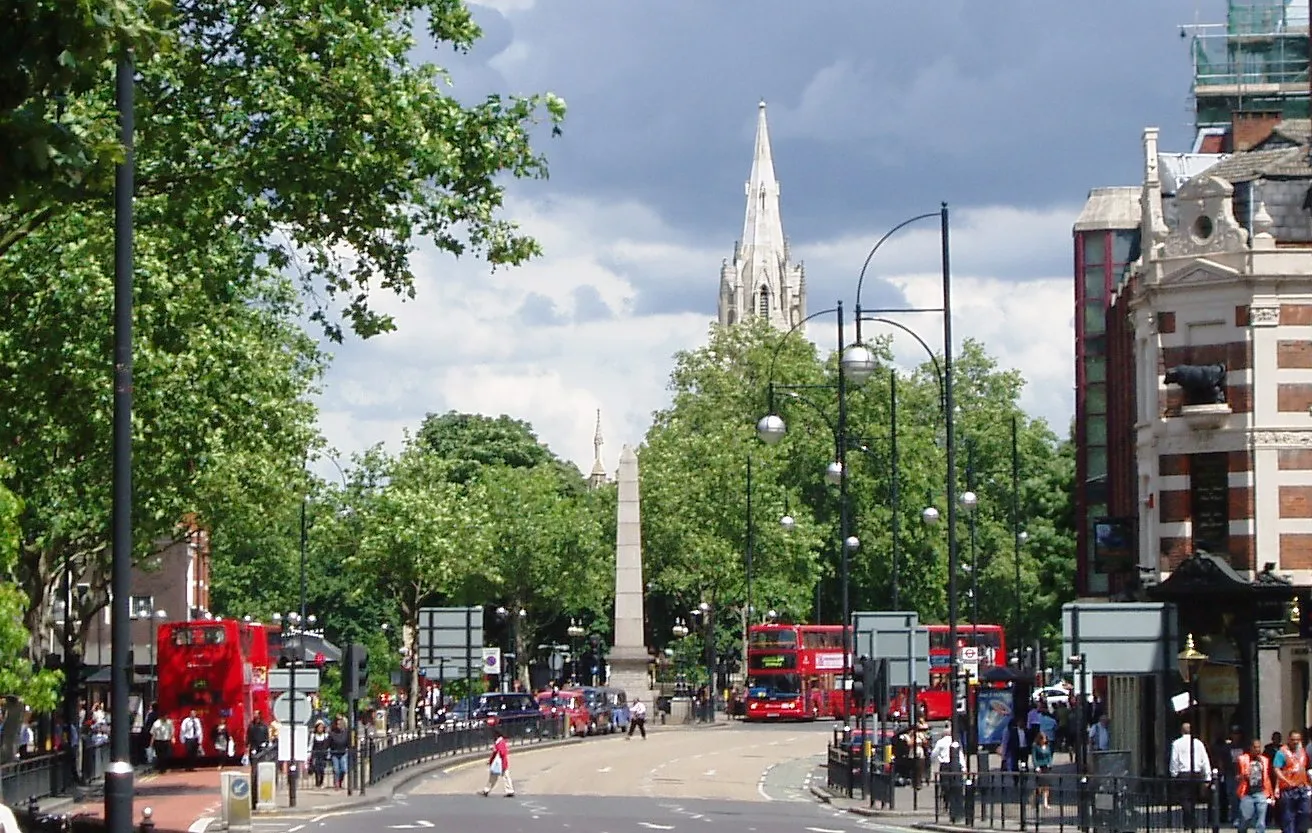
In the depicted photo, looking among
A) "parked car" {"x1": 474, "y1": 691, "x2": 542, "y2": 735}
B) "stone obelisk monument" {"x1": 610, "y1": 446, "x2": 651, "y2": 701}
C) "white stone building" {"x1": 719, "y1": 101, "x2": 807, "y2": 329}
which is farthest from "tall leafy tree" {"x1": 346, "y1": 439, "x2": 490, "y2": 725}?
"white stone building" {"x1": 719, "y1": 101, "x2": 807, "y2": 329}

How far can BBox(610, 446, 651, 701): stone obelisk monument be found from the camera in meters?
83.1

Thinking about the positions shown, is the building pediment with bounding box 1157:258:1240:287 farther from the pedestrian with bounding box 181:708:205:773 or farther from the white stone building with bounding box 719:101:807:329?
the white stone building with bounding box 719:101:807:329

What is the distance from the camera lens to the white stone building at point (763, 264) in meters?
186

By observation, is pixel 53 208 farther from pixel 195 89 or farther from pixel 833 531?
pixel 833 531

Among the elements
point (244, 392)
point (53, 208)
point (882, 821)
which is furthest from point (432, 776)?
point (53, 208)

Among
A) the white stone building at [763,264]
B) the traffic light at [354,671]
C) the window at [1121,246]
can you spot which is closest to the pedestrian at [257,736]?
the traffic light at [354,671]

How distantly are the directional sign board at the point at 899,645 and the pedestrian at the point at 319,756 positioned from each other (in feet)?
38.1

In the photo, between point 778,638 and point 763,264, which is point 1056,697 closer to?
point 778,638

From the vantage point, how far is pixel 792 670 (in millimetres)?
87750

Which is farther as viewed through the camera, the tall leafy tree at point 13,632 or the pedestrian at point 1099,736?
the pedestrian at point 1099,736

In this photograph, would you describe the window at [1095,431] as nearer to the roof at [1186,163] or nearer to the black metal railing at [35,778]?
the roof at [1186,163]

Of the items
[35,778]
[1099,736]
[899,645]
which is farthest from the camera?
[1099,736]

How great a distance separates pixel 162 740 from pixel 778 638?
3734cm

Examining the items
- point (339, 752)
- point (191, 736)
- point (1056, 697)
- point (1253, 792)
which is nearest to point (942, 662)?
point (1056, 697)
